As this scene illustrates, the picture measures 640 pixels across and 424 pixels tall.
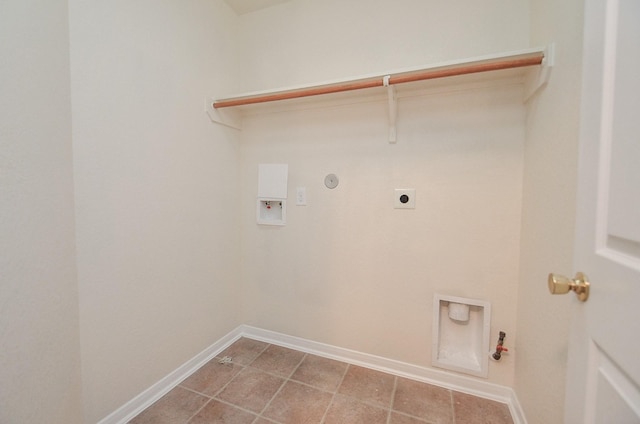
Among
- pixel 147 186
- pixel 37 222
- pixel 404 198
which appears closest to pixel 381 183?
pixel 404 198

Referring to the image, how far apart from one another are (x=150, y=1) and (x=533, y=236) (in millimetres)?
2303

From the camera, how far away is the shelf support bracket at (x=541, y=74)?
1.06 m

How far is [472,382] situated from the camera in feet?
4.84

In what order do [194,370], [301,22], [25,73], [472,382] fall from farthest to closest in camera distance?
[301,22] < [194,370] < [472,382] < [25,73]

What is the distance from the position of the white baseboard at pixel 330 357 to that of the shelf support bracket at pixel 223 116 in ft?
5.30

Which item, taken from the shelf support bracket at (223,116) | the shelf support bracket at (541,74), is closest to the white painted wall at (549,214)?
the shelf support bracket at (541,74)

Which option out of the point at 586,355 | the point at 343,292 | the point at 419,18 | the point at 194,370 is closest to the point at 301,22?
the point at 419,18

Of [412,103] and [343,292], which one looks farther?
[343,292]

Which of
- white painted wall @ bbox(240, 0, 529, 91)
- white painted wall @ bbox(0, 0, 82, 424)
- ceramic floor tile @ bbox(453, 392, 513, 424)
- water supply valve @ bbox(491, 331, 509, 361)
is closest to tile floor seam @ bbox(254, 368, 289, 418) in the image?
white painted wall @ bbox(0, 0, 82, 424)

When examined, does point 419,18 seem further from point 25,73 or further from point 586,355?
point 25,73

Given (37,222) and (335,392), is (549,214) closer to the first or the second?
(335,392)

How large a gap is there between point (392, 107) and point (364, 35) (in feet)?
1.82

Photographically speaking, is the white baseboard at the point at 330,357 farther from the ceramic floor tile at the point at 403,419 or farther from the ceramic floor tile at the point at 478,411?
the ceramic floor tile at the point at 403,419

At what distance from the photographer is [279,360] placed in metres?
1.78
